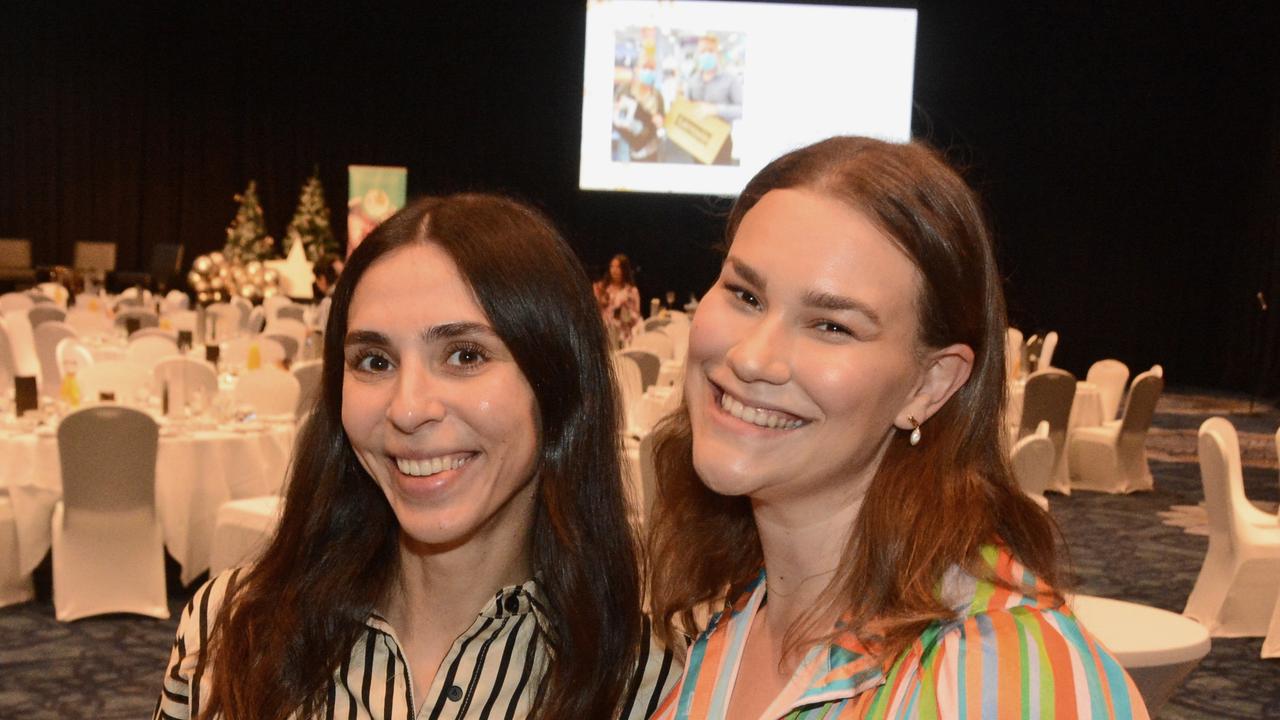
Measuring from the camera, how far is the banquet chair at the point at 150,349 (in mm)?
8305

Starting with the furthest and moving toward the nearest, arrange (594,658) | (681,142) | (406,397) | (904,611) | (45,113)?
(45,113)
(681,142)
(594,658)
(406,397)
(904,611)

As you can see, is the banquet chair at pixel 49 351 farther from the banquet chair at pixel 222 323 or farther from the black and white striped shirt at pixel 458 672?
the black and white striped shirt at pixel 458 672

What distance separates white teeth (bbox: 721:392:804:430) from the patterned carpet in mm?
1902

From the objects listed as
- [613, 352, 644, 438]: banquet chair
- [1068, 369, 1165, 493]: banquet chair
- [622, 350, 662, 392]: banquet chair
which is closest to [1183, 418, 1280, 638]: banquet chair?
[613, 352, 644, 438]: banquet chair

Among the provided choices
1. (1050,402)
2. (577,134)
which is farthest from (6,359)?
(577,134)

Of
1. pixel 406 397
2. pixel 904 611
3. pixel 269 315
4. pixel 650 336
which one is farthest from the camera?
pixel 269 315

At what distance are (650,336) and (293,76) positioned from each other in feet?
37.6

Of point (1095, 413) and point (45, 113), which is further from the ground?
point (45, 113)

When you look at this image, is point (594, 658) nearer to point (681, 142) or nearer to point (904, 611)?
point (904, 611)

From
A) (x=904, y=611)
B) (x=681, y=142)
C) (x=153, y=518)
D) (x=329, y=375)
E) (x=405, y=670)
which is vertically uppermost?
(x=681, y=142)

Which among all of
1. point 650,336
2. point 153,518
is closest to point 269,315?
point 650,336

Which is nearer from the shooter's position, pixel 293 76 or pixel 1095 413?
pixel 1095 413

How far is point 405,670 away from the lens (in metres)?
1.63

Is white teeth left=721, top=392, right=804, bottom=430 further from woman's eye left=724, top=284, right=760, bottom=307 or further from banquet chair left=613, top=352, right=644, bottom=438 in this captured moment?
banquet chair left=613, top=352, right=644, bottom=438
